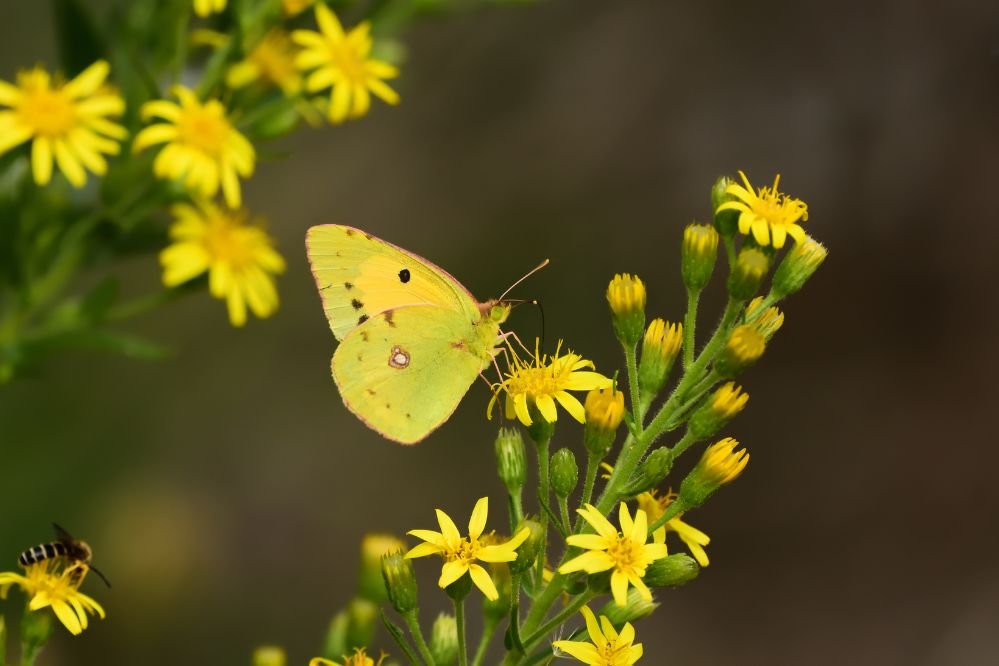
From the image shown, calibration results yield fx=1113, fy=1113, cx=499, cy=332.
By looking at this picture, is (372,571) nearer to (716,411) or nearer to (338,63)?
(716,411)

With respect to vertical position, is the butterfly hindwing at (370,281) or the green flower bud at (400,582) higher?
the butterfly hindwing at (370,281)

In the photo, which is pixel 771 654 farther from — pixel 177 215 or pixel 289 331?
pixel 177 215

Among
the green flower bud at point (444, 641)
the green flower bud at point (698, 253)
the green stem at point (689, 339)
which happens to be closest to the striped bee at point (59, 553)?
the green flower bud at point (444, 641)

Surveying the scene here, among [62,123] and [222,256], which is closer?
[62,123]

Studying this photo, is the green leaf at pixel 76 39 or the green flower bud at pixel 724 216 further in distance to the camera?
the green leaf at pixel 76 39

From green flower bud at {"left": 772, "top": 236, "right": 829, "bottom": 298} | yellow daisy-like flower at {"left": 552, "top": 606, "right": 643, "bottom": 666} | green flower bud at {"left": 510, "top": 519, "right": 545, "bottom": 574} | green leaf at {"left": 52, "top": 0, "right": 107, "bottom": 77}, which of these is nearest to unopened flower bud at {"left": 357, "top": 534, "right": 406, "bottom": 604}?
green flower bud at {"left": 510, "top": 519, "right": 545, "bottom": 574}

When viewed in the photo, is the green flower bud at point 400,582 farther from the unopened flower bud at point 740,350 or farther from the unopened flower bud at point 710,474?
the unopened flower bud at point 740,350

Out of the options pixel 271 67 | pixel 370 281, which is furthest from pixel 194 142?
pixel 370 281
